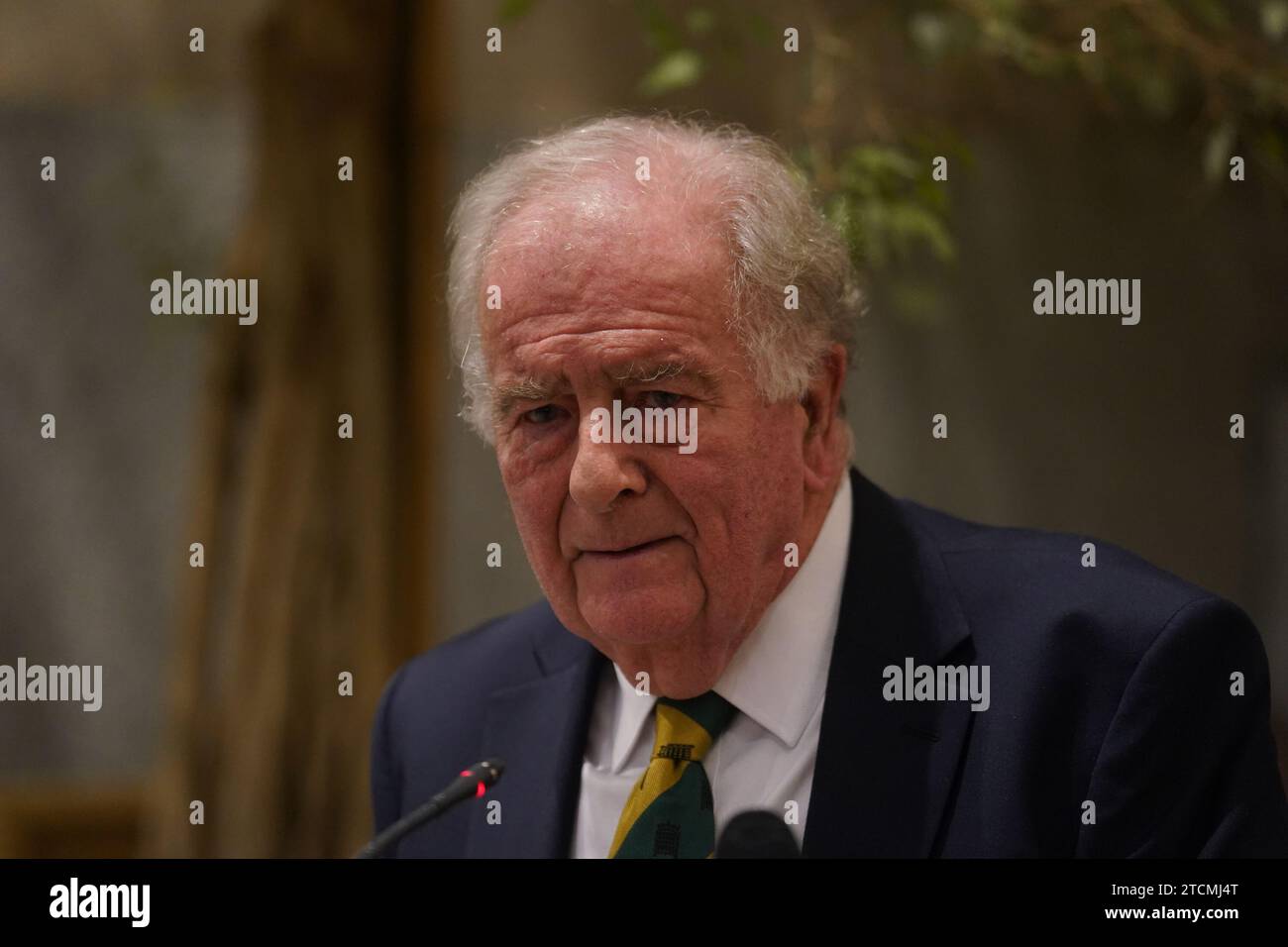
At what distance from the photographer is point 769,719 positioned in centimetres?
134

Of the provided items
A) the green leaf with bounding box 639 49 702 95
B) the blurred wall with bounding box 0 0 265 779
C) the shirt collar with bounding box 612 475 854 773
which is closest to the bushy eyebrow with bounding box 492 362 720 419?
the shirt collar with bounding box 612 475 854 773

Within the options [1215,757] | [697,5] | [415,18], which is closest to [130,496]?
[415,18]

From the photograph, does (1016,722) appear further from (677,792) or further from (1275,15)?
(1275,15)

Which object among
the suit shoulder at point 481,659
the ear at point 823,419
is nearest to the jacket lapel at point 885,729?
the ear at point 823,419

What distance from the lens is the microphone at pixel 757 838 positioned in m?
0.95

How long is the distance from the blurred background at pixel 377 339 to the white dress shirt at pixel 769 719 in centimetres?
98

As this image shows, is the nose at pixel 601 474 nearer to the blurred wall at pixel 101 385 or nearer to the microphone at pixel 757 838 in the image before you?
the microphone at pixel 757 838

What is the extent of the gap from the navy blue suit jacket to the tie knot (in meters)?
0.13

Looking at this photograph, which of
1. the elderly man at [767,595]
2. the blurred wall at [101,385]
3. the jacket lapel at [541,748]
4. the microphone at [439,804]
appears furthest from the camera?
the blurred wall at [101,385]

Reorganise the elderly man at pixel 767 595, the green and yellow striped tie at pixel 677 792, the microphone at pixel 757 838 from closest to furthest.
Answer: the microphone at pixel 757 838 → the elderly man at pixel 767 595 → the green and yellow striped tie at pixel 677 792

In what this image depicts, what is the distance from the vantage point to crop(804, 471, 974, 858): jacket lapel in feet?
4.08

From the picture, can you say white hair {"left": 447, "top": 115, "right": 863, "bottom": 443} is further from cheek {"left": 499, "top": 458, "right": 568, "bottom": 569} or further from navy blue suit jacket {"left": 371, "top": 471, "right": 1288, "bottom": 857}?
navy blue suit jacket {"left": 371, "top": 471, "right": 1288, "bottom": 857}
